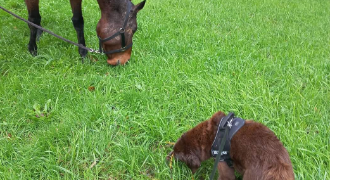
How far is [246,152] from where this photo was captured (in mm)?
1737

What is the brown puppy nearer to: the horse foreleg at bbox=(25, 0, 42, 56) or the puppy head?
the puppy head

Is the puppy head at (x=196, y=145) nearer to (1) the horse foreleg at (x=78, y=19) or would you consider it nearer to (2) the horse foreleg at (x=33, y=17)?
(1) the horse foreleg at (x=78, y=19)

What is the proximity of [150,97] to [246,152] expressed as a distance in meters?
1.42

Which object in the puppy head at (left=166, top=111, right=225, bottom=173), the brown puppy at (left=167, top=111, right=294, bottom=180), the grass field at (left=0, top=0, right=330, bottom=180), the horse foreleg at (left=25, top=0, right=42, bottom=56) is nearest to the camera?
the brown puppy at (left=167, top=111, right=294, bottom=180)

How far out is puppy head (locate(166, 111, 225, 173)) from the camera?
6.37 feet

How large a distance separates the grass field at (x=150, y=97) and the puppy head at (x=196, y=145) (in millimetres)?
143

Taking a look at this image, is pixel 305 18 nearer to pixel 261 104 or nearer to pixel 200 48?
pixel 200 48

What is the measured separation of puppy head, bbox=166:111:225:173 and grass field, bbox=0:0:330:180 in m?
0.14

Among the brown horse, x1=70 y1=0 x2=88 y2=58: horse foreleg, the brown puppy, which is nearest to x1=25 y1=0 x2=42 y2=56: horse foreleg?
x1=70 y1=0 x2=88 y2=58: horse foreleg

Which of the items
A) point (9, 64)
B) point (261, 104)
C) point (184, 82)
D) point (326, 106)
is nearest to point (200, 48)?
point (184, 82)

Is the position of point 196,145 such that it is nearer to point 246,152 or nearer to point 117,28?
point 246,152

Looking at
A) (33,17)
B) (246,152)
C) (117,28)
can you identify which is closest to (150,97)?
(117,28)

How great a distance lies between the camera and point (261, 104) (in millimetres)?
2750

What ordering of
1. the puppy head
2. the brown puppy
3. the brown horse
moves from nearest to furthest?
the brown puppy < the puppy head < the brown horse
